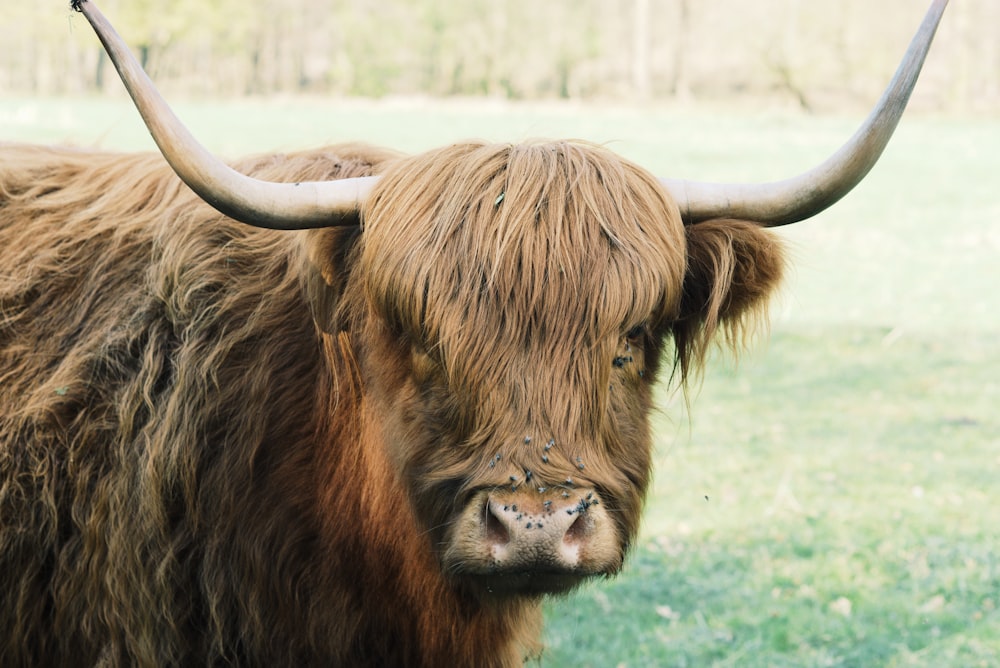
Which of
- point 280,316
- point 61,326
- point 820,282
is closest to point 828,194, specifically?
point 280,316

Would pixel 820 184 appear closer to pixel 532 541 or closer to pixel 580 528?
pixel 580 528

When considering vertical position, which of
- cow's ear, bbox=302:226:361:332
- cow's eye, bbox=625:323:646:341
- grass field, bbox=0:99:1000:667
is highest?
cow's ear, bbox=302:226:361:332

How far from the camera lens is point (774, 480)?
6820mm

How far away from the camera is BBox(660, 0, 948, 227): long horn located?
270 cm

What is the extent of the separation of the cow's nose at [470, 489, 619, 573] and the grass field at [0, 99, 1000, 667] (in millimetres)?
632

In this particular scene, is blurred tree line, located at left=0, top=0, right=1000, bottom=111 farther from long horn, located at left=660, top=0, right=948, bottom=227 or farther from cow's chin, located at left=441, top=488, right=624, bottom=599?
cow's chin, located at left=441, top=488, right=624, bottom=599

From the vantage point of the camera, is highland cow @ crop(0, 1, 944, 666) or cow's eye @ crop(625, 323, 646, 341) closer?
highland cow @ crop(0, 1, 944, 666)

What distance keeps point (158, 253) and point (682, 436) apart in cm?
500

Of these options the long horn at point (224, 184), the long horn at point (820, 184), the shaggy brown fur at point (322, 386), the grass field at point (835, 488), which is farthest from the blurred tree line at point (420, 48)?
the long horn at point (224, 184)

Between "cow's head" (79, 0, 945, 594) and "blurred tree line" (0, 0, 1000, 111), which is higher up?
"cow's head" (79, 0, 945, 594)

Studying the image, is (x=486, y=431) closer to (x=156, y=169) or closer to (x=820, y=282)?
(x=156, y=169)

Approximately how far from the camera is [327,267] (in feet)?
9.79

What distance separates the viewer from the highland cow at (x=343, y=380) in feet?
8.71

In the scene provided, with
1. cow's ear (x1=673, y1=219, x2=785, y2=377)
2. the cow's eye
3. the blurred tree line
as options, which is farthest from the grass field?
the blurred tree line
